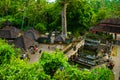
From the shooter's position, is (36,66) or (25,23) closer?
(36,66)

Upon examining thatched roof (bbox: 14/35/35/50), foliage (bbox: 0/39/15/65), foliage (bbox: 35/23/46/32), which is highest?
foliage (bbox: 0/39/15/65)

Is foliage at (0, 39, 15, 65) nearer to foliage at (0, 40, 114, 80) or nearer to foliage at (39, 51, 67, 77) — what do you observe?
foliage at (0, 40, 114, 80)

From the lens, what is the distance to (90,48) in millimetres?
29750

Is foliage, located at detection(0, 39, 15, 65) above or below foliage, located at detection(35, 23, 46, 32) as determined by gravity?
above

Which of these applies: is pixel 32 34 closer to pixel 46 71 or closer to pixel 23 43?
pixel 23 43

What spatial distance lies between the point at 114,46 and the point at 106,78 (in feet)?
69.7

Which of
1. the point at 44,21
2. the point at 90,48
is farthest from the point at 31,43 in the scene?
the point at 44,21

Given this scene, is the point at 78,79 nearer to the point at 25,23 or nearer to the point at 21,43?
the point at 21,43

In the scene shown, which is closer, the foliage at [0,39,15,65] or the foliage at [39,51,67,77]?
the foliage at [39,51,67,77]

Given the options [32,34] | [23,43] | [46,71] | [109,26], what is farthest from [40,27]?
[46,71]

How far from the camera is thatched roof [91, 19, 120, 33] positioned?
35.6 m

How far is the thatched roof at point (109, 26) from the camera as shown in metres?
35.6

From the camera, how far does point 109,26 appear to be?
36219 mm

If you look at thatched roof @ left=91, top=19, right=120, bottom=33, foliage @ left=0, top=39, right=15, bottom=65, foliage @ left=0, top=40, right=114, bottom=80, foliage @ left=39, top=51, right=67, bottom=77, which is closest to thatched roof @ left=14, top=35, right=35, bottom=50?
thatched roof @ left=91, top=19, right=120, bottom=33
